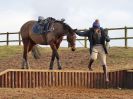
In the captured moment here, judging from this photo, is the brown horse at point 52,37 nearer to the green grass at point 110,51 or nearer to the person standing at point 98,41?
the person standing at point 98,41

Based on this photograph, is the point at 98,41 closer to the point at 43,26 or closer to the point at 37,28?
the point at 43,26

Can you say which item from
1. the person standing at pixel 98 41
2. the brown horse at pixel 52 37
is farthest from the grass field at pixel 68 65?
the brown horse at pixel 52 37

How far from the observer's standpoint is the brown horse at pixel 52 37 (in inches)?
775

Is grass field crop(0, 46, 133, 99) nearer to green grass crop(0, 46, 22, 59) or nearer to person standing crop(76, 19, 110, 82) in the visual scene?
green grass crop(0, 46, 22, 59)

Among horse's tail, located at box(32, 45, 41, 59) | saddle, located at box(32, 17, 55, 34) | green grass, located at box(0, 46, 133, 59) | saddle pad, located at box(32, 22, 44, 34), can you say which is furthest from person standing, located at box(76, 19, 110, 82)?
green grass, located at box(0, 46, 133, 59)

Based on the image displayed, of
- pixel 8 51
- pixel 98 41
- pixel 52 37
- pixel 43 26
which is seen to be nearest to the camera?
pixel 98 41

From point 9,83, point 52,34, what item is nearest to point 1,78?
point 9,83

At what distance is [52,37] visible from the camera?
809 inches

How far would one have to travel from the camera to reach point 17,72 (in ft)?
59.1

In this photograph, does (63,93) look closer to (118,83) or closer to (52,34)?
(118,83)

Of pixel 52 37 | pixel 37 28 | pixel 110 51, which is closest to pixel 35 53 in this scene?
pixel 37 28

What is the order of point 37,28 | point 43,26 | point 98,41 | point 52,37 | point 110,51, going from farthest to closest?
point 110,51, point 37,28, point 43,26, point 52,37, point 98,41

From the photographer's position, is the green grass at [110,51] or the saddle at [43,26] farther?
the green grass at [110,51]

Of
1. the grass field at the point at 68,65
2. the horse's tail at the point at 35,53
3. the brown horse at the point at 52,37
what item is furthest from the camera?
the horse's tail at the point at 35,53
